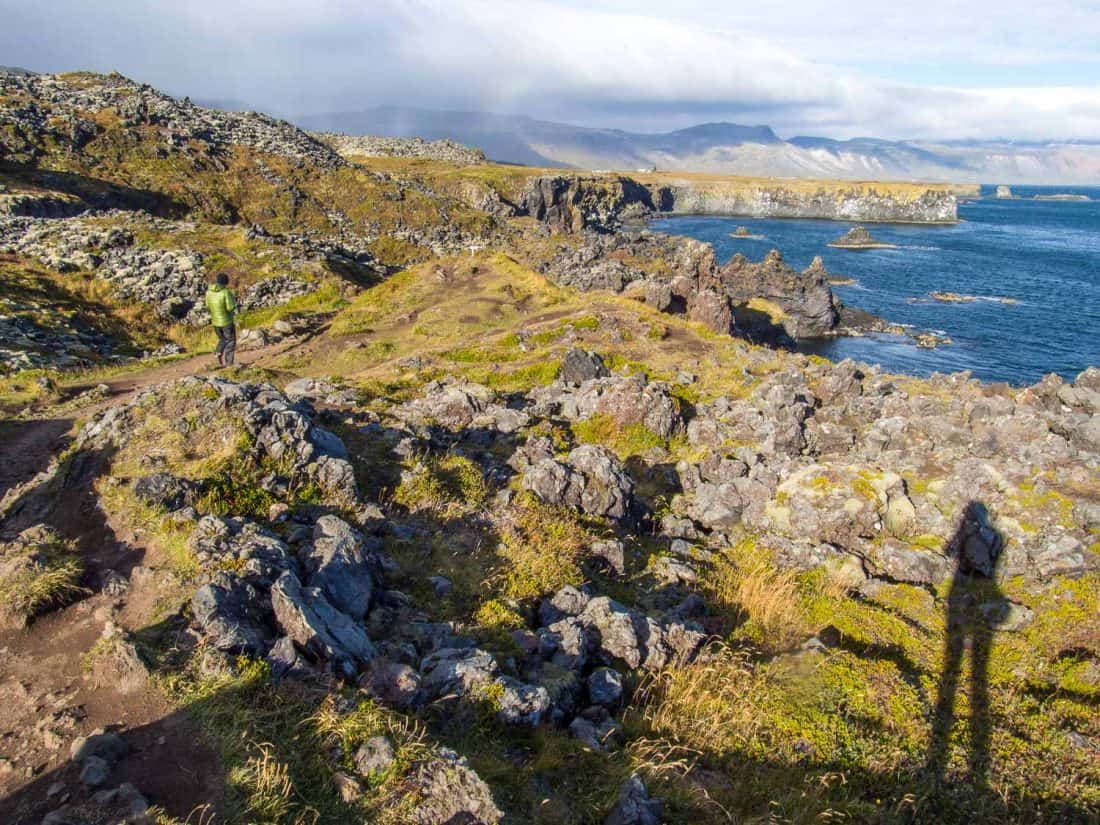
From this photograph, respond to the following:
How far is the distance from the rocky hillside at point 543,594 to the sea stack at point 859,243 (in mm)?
119916

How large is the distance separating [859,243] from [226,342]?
137970mm

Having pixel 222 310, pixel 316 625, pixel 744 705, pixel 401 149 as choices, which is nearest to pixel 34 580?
pixel 316 625

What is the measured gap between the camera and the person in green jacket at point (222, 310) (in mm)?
19672

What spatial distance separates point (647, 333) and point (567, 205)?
114 meters

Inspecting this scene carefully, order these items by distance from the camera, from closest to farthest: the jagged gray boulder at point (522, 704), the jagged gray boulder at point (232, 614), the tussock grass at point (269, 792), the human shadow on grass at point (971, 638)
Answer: the tussock grass at point (269, 792)
the jagged gray boulder at point (232, 614)
the jagged gray boulder at point (522, 704)
the human shadow on grass at point (971, 638)

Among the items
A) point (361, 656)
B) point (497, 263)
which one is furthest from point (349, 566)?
point (497, 263)

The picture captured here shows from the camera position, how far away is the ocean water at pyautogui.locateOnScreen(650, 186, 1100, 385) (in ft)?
191

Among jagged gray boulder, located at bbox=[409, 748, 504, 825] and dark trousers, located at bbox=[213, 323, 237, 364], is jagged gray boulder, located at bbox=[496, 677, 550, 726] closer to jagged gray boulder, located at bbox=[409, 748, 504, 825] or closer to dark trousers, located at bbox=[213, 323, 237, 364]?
jagged gray boulder, located at bbox=[409, 748, 504, 825]

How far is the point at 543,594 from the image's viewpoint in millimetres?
10234

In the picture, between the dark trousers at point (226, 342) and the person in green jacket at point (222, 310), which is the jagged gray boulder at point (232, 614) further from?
the dark trousers at point (226, 342)

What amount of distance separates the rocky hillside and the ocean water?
4333 cm

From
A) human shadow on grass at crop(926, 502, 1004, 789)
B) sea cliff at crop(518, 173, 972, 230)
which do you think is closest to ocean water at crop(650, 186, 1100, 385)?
sea cliff at crop(518, 173, 972, 230)

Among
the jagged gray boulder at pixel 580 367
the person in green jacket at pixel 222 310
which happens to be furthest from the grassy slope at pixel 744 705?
the jagged gray boulder at pixel 580 367

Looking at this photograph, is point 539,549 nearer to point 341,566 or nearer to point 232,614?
point 341,566
